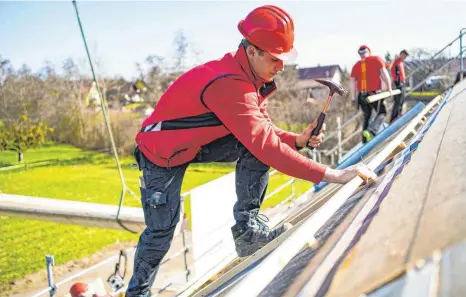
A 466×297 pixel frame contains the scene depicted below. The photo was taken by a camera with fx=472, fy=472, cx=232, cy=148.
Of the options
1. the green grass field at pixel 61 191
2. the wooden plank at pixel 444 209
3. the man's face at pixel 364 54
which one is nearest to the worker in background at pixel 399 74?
the man's face at pixel 364 54

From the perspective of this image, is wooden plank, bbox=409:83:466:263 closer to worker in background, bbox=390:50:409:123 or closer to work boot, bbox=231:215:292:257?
work boot, bbox=231:215:292:257

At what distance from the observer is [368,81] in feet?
23.8

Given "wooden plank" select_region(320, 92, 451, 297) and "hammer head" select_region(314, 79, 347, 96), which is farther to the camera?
"hammer head" select_region(314, 79, 347, 96)

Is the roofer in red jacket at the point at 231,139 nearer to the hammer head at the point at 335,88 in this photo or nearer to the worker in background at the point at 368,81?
the hammer head at the point at 335,88

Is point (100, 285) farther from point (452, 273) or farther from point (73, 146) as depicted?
point (73, 146)

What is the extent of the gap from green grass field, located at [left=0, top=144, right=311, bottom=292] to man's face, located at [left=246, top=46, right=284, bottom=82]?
7451 millimetres

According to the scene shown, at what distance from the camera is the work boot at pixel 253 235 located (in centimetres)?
280

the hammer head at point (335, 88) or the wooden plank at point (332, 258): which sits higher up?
the hammer head at point (335, 88)

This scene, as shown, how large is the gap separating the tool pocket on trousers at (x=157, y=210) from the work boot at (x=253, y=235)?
1.43ft

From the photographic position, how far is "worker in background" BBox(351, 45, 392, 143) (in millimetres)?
7164

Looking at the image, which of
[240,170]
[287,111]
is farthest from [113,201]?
[240,170]

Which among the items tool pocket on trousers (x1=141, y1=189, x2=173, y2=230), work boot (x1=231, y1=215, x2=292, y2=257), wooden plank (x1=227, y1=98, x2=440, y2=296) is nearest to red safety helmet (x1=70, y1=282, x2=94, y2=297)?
tool pocket on trousers (x1=141, y1=189, x2=173, y2=230)

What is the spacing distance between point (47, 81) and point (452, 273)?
2958 centimetres

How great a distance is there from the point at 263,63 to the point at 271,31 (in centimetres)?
18
